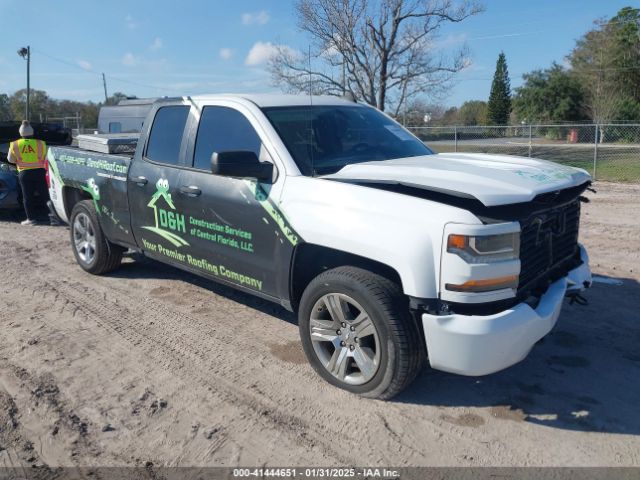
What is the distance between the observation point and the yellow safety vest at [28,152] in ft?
31.9

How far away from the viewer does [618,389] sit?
12.4ft

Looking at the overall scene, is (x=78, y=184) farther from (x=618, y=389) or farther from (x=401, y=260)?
(x=618, y=389)

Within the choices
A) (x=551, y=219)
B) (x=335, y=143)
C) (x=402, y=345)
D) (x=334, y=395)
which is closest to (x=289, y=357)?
(x=334, y=395)

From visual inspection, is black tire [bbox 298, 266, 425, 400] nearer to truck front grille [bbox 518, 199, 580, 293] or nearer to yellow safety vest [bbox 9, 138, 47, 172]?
truck front grille [bbox 518, 199, 580, 293]

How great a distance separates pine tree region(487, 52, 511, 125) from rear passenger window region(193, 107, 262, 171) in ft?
193

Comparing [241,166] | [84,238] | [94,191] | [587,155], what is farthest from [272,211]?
[587,155]

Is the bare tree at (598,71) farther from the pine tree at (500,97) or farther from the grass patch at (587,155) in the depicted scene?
the grass patch at (587,155)

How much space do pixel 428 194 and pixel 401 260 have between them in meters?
0.47

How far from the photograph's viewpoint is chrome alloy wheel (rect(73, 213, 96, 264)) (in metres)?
6.38

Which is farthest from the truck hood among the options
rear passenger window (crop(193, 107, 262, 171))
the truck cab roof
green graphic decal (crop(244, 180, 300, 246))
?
the truck cab roof

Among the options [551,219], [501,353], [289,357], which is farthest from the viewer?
[289,357]

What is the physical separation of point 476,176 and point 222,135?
2.09 meters

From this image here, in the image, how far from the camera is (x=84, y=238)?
6.57 m

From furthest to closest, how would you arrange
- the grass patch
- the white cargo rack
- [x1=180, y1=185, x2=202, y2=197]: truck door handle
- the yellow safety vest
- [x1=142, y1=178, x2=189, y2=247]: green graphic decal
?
the grass patch, the yellow safety vest, the white cargo rack, [x1=142, y1=178, x2=189, y2=247]: green graphic decal, [x1=180, y1=185, x2=202, y2=197]: truck door handle
